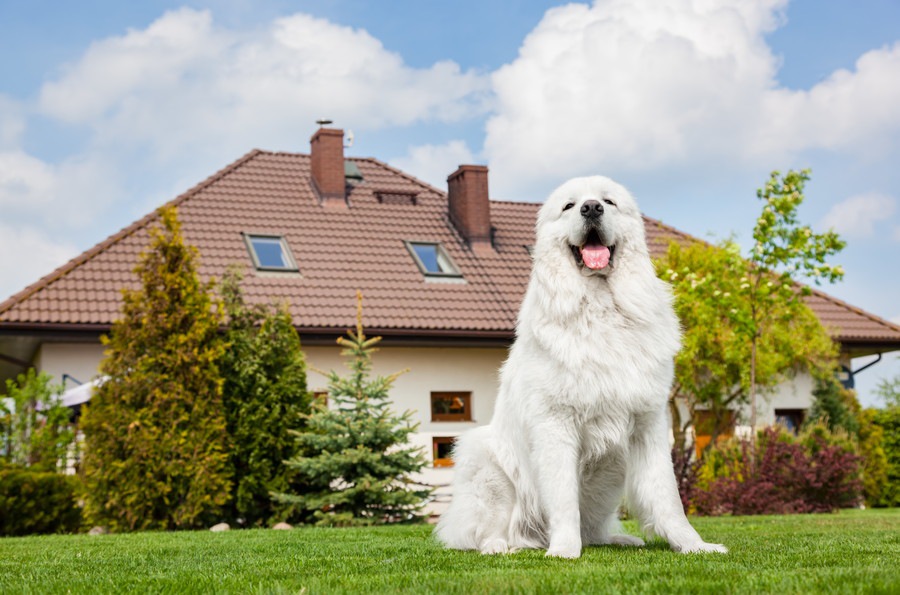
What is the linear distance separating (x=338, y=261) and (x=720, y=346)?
296 inches

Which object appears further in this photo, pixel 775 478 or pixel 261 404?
pixel 775 478

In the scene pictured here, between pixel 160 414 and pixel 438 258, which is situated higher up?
pixel 438 258

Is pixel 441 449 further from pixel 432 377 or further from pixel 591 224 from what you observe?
pixel 591 224

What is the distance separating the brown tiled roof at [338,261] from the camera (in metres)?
16.5

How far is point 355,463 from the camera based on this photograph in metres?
11.5

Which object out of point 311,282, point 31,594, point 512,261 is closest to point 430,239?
point 512,261

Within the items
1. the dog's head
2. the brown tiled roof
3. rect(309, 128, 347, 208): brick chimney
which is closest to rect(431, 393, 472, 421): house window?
the brown tiled roof

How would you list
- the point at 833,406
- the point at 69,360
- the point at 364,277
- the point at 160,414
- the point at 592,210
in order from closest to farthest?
the point at 592,210 < the point at 160,414 < the point at 69,360 < the point at 364,277 < the point at 833,406

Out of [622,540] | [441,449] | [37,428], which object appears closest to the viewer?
[622,540]

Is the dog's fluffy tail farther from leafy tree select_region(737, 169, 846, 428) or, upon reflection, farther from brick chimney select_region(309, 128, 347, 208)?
brick chimney select_region(309, 128, 347, 208)

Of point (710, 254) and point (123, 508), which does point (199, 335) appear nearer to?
point (123, 508)

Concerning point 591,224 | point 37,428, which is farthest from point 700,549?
point 37,428

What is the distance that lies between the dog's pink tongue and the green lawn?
5.11 ft

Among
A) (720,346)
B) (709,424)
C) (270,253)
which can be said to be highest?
(270,253)
